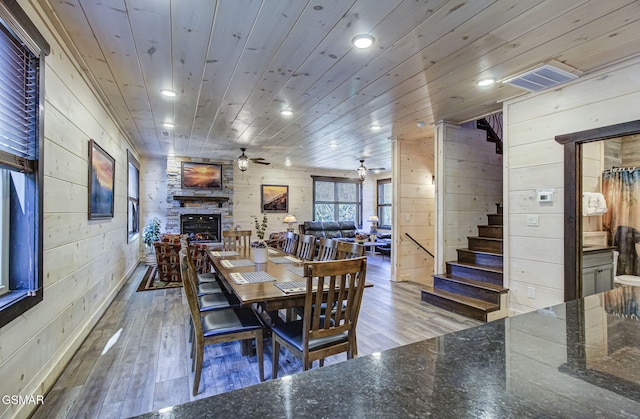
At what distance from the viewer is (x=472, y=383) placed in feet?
2.16

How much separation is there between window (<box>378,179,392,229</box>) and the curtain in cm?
625

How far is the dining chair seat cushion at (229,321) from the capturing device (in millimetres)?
2137

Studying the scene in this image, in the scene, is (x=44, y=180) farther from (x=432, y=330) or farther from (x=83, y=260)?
(x=432, y=330)

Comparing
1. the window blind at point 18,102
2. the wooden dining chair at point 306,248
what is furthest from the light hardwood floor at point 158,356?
the window blind at point 18,102

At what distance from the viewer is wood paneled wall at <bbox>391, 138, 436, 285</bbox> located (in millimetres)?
5379

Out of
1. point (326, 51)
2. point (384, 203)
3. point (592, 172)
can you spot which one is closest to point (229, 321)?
point (326, 51)

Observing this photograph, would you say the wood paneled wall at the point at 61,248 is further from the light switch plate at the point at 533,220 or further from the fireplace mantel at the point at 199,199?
the light switch plate at the point at 533,220

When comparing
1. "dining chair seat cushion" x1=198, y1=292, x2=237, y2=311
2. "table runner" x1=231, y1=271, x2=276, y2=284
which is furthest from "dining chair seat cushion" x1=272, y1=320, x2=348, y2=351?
"dining chair seat cushion" x1=198, y1=292, x2=237, y2=311

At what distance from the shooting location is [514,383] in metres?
0.66

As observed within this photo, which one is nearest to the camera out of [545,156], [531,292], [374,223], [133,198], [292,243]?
[545,156]

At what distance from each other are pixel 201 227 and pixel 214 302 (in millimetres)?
5216

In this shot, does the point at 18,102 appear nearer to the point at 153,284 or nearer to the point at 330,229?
the point at 153,284

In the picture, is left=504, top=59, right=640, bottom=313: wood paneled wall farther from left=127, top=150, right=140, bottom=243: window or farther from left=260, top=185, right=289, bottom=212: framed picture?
left=260, top=185, right=289, bottom=212: framed picture

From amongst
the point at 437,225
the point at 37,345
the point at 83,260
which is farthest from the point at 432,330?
the point at 83,260
